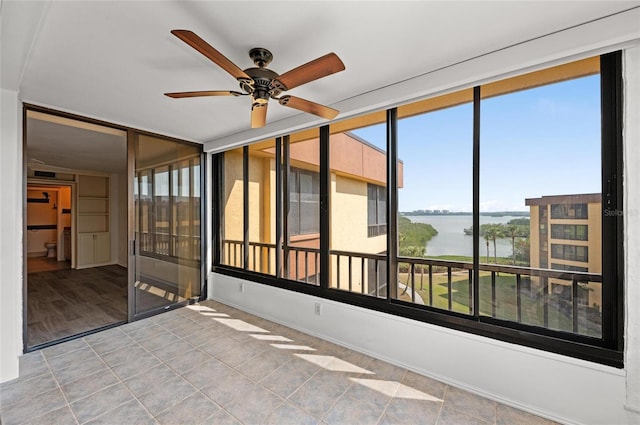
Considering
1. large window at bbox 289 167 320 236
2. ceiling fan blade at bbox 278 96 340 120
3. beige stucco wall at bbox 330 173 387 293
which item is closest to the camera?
ceiling fan blade at bbox 278 96 340 120

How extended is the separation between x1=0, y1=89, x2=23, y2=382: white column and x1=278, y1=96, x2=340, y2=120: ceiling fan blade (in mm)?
2442

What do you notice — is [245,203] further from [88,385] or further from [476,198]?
[476,198]

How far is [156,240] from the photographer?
3812 mm

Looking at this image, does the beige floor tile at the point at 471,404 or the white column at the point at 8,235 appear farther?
the white column at the point at 8,235

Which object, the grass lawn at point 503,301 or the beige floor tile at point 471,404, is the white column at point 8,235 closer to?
the grass lawn at point 503,301

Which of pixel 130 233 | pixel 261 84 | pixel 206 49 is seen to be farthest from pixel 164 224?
pixel 206 49

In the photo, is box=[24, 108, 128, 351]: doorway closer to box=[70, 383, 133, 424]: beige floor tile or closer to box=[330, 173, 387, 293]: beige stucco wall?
box=[70, 383, 133, 424]: beige floor tile

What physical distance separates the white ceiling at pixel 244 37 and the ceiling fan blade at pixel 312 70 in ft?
0.93

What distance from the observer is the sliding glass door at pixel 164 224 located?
358cm

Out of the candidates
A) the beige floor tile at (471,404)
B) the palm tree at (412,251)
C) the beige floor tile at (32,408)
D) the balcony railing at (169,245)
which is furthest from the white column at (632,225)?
the balcony railing at (169,245)

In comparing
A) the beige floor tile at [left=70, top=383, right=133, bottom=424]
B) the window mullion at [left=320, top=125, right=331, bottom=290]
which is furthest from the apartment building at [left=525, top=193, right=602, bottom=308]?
the beige floor tile at [left=70, top=383, right=133, bottom=424]

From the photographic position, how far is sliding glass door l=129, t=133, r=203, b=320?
3.58 metres

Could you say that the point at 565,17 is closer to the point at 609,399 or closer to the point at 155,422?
the point at 609,399

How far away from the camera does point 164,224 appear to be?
3.91m
